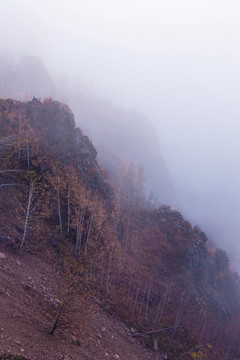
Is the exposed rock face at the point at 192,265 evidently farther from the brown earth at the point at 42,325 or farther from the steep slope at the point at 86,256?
the brown earth at the point at 42,325

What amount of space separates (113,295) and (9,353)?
19.1 metres

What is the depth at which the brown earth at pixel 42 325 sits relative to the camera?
1155cm

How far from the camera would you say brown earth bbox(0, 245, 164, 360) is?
11547mm

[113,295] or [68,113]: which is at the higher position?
[68,113]

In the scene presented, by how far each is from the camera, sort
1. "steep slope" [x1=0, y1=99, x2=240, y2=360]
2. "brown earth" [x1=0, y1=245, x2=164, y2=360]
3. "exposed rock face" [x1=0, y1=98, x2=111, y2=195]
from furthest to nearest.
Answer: "exposed rock face" [x1=0, y1=98, x2=111, y2=195]
"steep slope" [x1=0, y1=99, x2=240, y2=360]
"brown earth" [x1=0, y1=245, x2=164, y2=360]

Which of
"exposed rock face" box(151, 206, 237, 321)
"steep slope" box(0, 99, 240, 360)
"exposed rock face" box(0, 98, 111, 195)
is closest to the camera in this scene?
"steep slope" box(0, 99, 240, 360)

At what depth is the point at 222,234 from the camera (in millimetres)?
146250

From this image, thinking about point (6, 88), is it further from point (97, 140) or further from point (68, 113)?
point (68, 113)

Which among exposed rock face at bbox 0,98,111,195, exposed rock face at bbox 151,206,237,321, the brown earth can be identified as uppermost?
exposed rock face at bbox 0,98,111,195

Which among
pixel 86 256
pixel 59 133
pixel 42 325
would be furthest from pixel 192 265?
pixel 59 133

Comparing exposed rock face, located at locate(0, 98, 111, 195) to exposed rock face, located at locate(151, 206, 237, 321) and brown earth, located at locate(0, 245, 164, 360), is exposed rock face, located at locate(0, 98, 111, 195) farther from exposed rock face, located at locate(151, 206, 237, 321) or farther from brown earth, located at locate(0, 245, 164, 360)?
brown earth, located at locate(0, 245, 164, 360)

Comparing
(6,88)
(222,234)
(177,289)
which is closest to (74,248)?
(177,289)

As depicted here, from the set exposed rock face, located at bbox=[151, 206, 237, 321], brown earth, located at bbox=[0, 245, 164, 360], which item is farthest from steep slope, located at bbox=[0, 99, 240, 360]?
exposed rock face, located at bbox=[151, 206, 237, 321]

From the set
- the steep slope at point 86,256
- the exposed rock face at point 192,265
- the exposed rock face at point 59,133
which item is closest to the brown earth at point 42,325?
the steep slope at point 86,256
